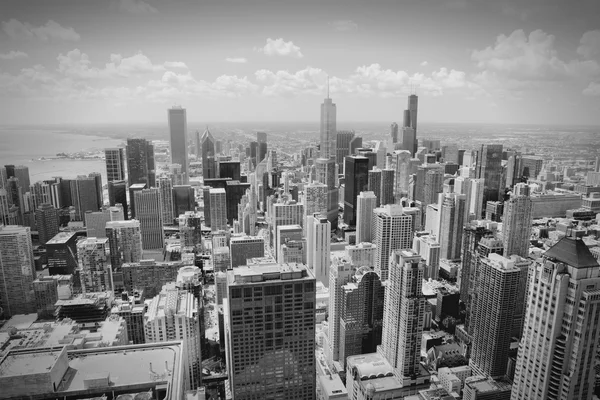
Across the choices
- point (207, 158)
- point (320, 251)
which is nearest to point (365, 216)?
point (320, 251)

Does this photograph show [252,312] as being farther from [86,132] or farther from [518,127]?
[518,127]

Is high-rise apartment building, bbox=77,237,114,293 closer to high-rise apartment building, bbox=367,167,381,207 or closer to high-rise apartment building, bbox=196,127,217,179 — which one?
high-rise apartment building, bbox=196,127,217,179

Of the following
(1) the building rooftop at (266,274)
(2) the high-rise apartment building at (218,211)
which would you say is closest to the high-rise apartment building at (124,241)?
(2) the high-rise apartment building at (218,211)

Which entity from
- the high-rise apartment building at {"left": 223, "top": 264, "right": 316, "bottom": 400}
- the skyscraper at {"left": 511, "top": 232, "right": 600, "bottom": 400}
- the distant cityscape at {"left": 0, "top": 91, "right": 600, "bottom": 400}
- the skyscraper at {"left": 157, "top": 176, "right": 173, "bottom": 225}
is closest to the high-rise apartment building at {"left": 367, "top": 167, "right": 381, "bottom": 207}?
the distant cityscape at {"left": 0, "top": 91, "right": 600, "bottom": 400}

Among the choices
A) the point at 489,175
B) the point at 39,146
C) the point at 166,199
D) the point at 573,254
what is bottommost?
the point at 166,199

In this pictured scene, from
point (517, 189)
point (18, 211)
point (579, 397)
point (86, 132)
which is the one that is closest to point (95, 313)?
point (18, 211)

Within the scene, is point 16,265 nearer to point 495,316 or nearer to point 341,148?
point 495,316
